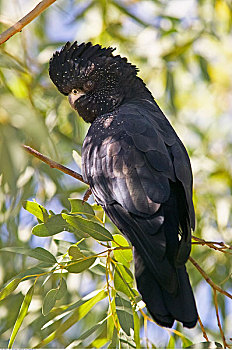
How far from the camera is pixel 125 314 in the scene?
1.86 metres

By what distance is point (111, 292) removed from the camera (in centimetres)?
190

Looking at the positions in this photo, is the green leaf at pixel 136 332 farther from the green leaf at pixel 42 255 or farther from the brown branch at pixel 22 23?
the brown branch at pixel 22 23

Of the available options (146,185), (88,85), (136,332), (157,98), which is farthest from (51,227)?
(157,98)

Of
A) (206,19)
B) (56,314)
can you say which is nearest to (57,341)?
(56,314)

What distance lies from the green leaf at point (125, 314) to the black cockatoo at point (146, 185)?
0.65 feet

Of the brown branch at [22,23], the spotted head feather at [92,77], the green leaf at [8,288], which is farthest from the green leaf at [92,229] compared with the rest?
the spotted head feather at [92,77]

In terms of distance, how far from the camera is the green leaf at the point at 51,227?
6.04 ft

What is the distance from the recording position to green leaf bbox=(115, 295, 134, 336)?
184 centimetres

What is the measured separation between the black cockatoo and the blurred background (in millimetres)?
331

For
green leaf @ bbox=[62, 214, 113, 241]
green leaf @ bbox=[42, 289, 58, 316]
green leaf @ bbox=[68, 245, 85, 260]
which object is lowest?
green leaf @ bbox=[42, 289, 58, 316]

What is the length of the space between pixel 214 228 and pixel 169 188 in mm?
1570

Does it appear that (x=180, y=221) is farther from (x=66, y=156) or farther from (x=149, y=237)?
(x=66, y=156)

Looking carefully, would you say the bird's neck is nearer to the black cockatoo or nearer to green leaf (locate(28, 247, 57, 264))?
the black cockatoo

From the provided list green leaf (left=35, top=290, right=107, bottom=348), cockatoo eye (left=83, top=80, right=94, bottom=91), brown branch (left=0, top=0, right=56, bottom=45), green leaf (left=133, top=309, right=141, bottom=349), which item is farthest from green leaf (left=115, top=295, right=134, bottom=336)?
cockatoo eye (left=83, top=80, right=94, bottom=91)
